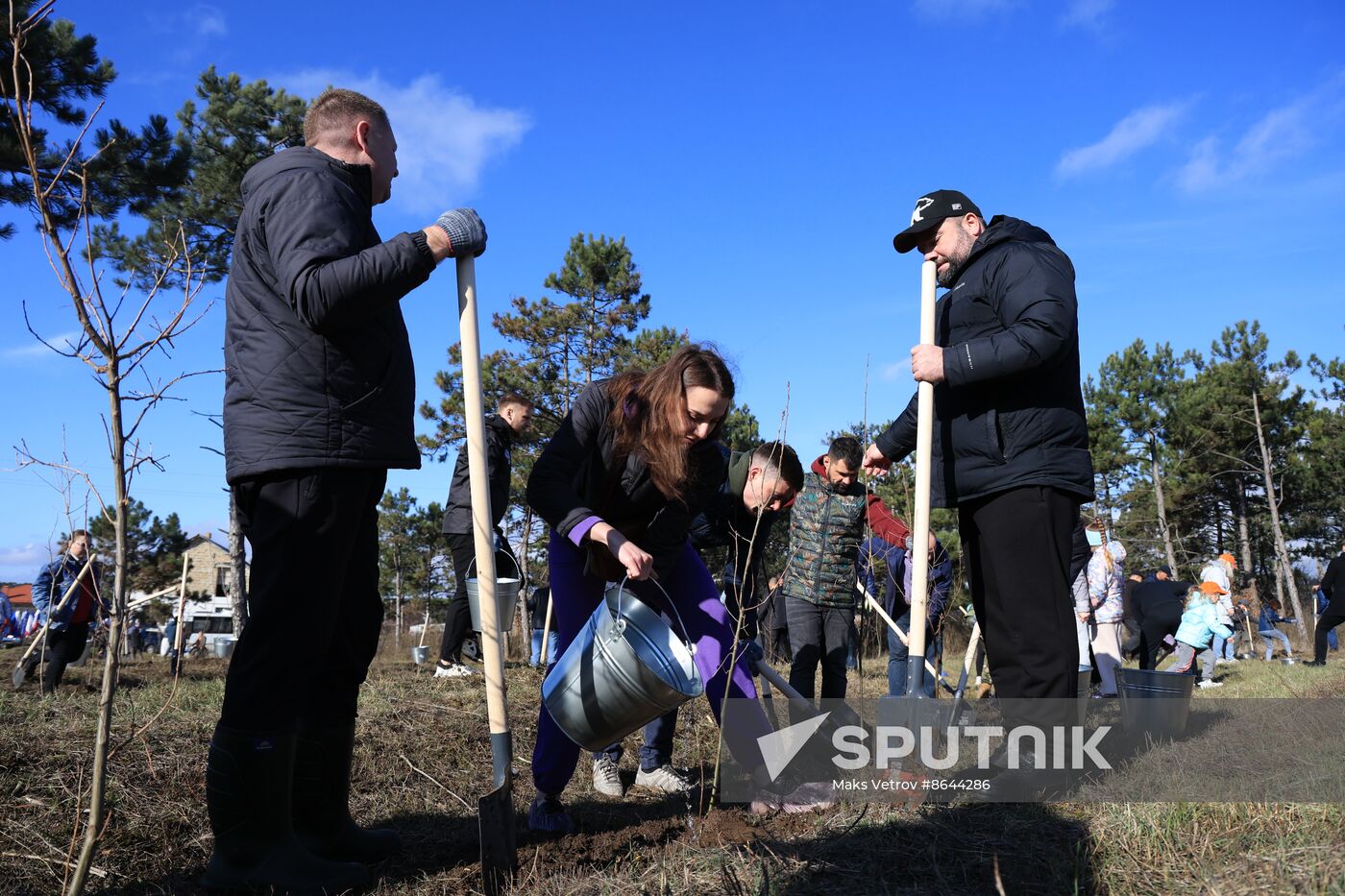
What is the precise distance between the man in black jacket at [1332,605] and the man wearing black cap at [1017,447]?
12031 mm

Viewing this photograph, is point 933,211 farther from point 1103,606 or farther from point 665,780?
point 1103,606

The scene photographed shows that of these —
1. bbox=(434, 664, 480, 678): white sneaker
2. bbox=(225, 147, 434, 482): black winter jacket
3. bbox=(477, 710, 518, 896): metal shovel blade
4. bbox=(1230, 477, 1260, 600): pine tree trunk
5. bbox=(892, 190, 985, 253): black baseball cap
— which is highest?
bbox=(1230, 477, 1260, 600): pine tree trunk

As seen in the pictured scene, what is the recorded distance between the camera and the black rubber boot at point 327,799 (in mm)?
2475

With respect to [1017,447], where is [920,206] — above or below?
above

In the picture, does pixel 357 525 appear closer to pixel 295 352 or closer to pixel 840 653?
pixel 295 352

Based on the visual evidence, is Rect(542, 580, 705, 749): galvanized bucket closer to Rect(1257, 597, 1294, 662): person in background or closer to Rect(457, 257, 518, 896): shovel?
Rect(457, 257, 518, 896): shovel

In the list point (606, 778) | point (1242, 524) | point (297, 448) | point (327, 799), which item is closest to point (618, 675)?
point (327, 799)

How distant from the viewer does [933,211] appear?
3.37 metres

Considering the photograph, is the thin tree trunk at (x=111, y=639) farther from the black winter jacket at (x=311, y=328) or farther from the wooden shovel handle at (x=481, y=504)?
the wooden shovel handle at (x=481, y=504)

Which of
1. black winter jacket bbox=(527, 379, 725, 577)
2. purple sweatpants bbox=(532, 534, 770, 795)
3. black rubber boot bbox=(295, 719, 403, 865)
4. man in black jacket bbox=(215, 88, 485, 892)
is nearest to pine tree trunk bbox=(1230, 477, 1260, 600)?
purple sweatpants bbox=(532, 534, 770, 795)

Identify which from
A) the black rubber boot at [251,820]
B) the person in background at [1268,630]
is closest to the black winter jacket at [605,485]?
the black rubber boot at [251,820]

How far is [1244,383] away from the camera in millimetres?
33062

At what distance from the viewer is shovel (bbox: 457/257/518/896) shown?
7.61 feet

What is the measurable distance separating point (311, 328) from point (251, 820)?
1.20 metres
